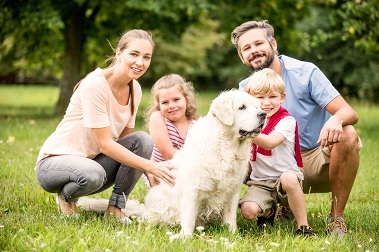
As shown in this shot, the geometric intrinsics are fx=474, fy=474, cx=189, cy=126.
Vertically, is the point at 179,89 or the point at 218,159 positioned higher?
the point at 179,89

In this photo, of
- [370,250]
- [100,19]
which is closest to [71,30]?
[100,19]

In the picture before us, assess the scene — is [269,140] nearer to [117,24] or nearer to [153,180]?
[153,180]

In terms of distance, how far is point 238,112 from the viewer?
3.79 metres

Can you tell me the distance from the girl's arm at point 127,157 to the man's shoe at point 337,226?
1435 millimetres

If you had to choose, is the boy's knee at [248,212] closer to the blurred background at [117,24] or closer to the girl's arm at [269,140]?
the girl's arm at [269,140]

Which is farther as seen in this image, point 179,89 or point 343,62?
point 343,62

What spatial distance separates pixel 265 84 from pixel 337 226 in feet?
4.53

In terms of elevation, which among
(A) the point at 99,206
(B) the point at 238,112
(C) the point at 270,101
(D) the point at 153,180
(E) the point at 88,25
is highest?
(E) the point at 88,25

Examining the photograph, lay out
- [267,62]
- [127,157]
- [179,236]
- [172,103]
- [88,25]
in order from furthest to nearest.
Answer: [88,25] < [172,103] < [267,62] < [127,157] < [179,236]

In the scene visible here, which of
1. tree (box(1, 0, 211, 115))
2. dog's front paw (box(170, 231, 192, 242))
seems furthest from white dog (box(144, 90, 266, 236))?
tree (box(1, 0, 211, 115))

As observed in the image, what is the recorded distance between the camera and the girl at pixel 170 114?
186 inches

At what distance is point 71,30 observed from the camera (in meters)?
13.5

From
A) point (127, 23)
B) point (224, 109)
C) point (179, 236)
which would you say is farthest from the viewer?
point (127, 23)

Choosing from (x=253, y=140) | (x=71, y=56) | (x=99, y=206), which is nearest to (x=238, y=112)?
(x=253, y=140)
